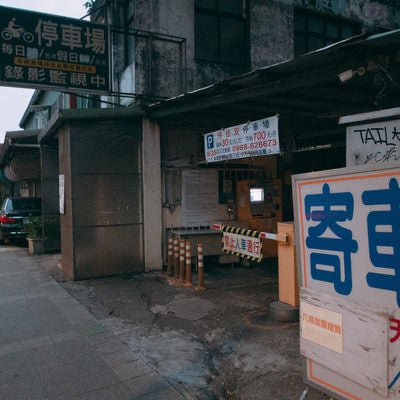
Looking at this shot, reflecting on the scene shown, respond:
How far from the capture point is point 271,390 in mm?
4359

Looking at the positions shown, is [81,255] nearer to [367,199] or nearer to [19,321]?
[19,321]

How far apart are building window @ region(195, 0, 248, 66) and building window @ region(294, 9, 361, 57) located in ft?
8.00

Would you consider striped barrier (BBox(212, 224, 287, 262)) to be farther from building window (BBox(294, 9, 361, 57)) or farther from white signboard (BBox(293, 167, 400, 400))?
building window (BBox(294, 9, 361, 57))

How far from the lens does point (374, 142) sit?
360cm

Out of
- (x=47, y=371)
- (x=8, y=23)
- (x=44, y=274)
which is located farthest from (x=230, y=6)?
(x=47, y=371)

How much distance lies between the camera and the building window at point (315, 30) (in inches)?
559

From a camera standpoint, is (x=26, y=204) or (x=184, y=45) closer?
(x=184, y=45)

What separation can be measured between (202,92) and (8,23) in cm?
489

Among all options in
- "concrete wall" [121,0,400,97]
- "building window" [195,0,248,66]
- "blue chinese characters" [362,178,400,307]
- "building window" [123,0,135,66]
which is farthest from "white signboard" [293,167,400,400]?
"building window" [195,0,248,66]

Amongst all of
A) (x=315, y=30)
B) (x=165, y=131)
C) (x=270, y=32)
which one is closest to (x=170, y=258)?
(x=165, y=131)

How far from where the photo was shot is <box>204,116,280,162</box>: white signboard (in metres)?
6.89

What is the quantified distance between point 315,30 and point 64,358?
1390 centimetres

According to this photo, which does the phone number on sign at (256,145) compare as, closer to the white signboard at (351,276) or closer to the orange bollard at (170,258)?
the orange bollard at (170,258)

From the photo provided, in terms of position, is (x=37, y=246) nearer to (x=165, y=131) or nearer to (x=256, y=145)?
(x=165, y=131)
